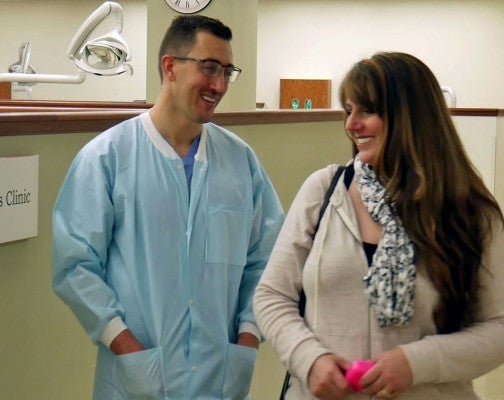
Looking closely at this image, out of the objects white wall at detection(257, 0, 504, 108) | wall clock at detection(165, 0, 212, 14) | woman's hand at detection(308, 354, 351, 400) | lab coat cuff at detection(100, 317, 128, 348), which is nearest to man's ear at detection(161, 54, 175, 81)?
lab coat cuff at detection(100, 317, 128, 348)

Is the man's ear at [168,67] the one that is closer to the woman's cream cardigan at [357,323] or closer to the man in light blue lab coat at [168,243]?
the man in light blue lab coat at [168,243]

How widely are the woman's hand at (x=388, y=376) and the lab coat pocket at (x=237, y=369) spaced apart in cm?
69

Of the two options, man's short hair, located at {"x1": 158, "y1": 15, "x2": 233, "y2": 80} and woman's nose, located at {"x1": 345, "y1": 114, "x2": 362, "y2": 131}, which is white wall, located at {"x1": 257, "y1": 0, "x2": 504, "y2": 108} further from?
woman's nose, located at {"x1": 345, "y1": 114, "x2": 362, "y2": 131}

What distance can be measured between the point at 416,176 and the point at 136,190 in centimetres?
75

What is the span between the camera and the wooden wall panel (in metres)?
12.7

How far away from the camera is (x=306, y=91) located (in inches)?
507

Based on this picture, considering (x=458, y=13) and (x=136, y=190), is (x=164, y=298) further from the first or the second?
(x=458, y=13)

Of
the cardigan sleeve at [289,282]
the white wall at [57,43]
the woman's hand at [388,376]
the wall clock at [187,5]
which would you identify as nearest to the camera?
the woman's hand at [388,376]

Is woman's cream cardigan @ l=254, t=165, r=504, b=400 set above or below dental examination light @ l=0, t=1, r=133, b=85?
below

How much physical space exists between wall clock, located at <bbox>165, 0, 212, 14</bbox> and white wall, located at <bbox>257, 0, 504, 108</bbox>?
6.27 metres

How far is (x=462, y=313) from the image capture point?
1.60 m

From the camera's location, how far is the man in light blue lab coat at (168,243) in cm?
204

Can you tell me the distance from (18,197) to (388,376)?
3.51 ft

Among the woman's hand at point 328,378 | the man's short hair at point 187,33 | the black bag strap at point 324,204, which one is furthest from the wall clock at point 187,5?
the woman's hand at point 328,378
